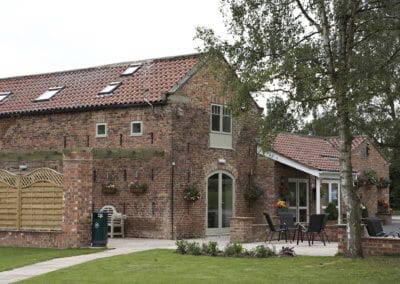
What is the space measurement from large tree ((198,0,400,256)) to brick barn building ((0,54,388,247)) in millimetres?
6625

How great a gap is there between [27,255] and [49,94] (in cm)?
1131

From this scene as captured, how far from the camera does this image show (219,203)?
85.1ft

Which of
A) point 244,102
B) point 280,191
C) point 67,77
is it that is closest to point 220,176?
point 280,191

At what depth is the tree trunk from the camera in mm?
15930

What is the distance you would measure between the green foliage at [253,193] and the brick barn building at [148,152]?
17cm

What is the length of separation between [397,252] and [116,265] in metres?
6.32

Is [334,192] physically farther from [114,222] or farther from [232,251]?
[232,251]

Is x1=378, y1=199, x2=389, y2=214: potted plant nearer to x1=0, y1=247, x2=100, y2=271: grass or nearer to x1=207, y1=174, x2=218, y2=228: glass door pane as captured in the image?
x1=207, y1=174, x2=218, y2=228: glass door pane

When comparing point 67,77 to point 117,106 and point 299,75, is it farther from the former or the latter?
point 299,75

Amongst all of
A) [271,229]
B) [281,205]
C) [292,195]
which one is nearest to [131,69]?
[281,205]

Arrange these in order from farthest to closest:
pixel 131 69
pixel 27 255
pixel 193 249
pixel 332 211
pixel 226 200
Answer: 1. pixel 332 211
2. pixel 131 69
3. pixel 226 200
4. pixel 27 255
5. pixel 193 249

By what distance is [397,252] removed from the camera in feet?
51.9

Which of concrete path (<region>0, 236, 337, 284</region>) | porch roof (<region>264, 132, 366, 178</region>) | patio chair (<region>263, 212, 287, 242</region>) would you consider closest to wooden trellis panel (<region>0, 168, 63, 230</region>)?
concrete path (<region>0, 236, 337, 284</region>)

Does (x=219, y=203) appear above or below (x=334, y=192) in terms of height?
below
